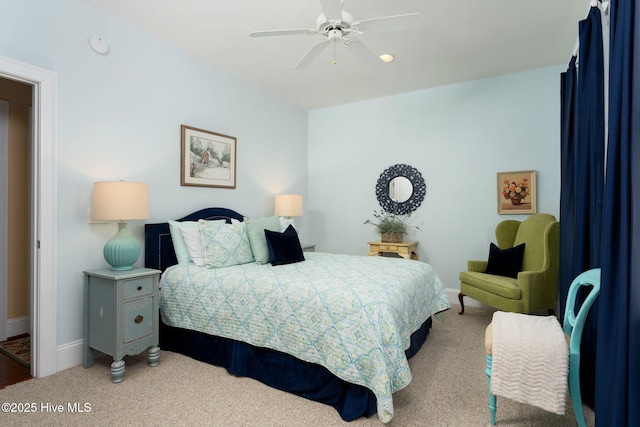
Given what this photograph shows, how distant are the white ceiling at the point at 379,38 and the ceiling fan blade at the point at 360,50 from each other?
0.22 m

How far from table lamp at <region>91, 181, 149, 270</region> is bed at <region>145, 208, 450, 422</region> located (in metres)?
0.40

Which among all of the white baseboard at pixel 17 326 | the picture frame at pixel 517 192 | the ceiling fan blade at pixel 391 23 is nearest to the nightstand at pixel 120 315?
the white baseboard at pixel 17 326

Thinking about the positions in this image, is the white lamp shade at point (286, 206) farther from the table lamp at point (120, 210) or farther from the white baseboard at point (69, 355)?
the white baseboard at point (69, 355)

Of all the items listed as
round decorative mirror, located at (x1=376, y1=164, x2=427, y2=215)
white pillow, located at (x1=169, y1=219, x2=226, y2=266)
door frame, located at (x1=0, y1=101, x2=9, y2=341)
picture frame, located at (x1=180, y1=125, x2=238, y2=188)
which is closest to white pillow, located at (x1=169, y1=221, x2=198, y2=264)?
white pillow, located at (x1=169, y1=219, x2=226, y2=266)

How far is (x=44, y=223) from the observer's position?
2.47 m

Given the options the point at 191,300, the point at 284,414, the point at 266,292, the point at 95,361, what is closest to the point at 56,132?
the point at 191,300

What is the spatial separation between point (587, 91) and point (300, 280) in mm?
2432

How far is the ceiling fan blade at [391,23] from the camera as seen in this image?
212cm

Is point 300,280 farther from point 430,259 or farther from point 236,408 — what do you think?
point 430,259

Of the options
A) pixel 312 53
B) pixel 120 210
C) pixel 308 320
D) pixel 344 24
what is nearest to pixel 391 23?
pixel 344 24

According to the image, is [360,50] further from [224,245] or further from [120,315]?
[120,315]

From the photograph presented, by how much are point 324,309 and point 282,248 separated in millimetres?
1095

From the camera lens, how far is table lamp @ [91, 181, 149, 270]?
251cm

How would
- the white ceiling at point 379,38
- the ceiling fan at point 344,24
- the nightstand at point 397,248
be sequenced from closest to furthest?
the ceiling fan at point 344,24, the white ceiling at point 379,38, the nightstand at point 397,248
